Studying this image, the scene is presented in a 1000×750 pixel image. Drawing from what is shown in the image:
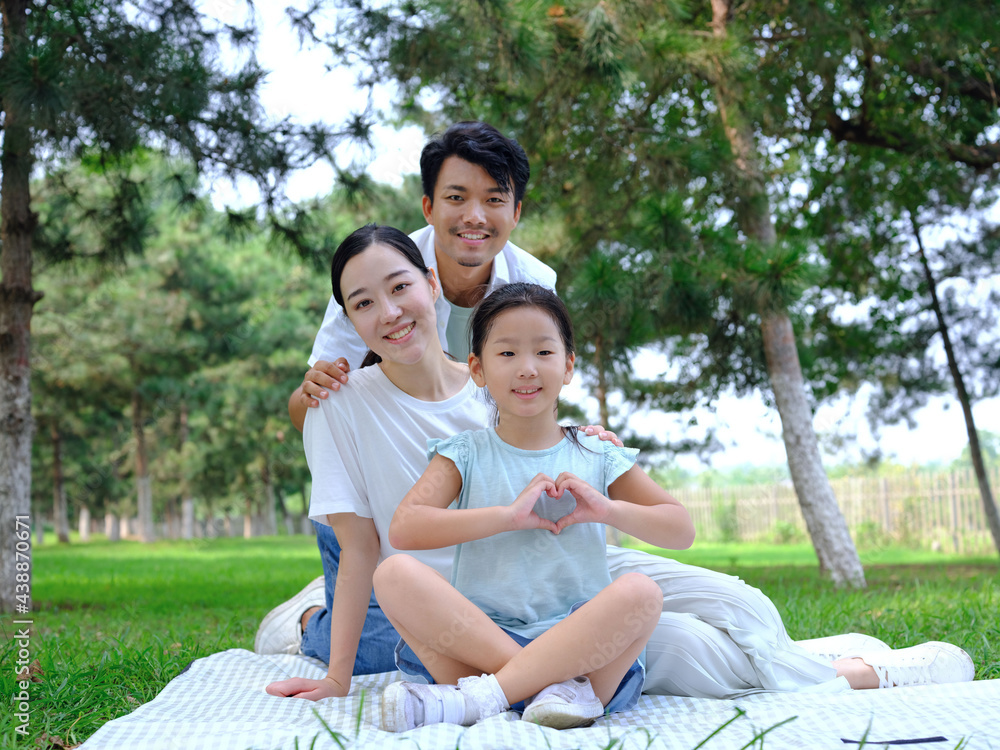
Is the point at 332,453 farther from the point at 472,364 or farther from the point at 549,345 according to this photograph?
the point at 549,345

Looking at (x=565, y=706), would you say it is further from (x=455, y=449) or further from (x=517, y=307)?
(x=517, y=307)

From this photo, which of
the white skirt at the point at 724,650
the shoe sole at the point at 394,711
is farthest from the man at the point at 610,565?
the shoe sole at the point at 394,711

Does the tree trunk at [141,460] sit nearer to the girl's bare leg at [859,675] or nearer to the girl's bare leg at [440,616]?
the girl's bare leg at [440,616]

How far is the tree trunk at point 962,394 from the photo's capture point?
766 cm

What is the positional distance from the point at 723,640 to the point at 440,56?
12.8 feet

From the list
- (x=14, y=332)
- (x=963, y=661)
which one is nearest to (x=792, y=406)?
(x=963, y=661)

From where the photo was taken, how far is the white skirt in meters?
1.80

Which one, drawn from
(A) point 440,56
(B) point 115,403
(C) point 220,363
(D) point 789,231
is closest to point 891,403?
(D) point 789,231

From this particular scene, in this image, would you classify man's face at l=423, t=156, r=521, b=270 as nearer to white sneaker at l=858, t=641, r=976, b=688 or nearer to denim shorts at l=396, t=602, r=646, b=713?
denim shorts at l=396, t=602, r=646, b=713

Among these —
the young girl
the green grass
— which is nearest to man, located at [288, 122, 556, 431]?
the young girl

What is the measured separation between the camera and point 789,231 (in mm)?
6906

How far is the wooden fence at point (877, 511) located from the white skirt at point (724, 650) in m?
11.2

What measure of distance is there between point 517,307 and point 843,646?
133cm

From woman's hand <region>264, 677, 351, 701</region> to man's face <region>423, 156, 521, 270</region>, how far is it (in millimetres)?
1132
